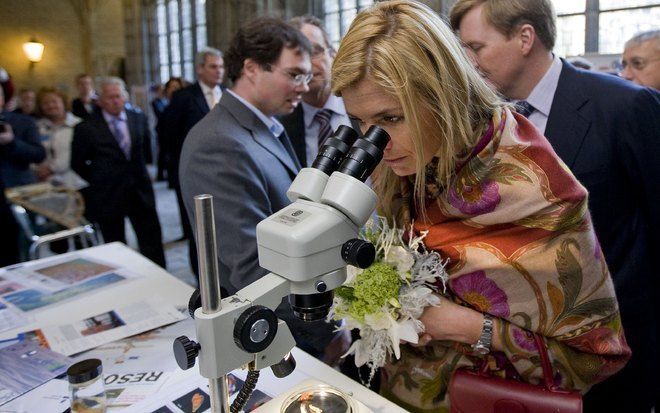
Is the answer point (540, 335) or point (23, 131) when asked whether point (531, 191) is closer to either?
point (540, 335)

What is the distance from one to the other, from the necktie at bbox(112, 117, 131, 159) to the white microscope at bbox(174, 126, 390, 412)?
379 centimetres

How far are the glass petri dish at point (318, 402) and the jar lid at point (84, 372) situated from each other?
1.58ft

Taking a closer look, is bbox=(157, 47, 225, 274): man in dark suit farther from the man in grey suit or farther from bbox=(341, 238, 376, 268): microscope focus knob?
bbox=(341, 238, 376, 268): microscope focus knob

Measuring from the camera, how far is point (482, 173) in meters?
1.16

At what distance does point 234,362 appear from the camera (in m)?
0.73

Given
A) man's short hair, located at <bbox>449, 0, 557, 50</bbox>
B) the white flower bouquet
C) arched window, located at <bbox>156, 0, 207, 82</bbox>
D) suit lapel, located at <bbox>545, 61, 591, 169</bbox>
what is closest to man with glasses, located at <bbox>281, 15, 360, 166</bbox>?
man's short hair, located at <bbox>449, 0, 557, 50</bbox>

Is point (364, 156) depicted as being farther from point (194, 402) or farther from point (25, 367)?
point (25, 367)

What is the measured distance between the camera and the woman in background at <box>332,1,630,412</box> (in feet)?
3.59

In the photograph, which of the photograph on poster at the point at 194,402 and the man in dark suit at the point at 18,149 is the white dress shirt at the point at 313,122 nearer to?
the photograph on poster at the point at 194,402

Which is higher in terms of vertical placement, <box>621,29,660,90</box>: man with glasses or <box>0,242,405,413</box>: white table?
<box>621,29,660,90</box>: man with glasses

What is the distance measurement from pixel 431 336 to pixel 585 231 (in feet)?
1.43

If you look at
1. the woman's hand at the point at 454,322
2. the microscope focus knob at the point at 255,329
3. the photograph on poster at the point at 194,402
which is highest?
the microscope focus knob at the point at 255,329

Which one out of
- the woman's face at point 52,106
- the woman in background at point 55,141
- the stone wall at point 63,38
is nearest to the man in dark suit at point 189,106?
the woman in background at point 55,141

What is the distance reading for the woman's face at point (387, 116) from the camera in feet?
3.59
